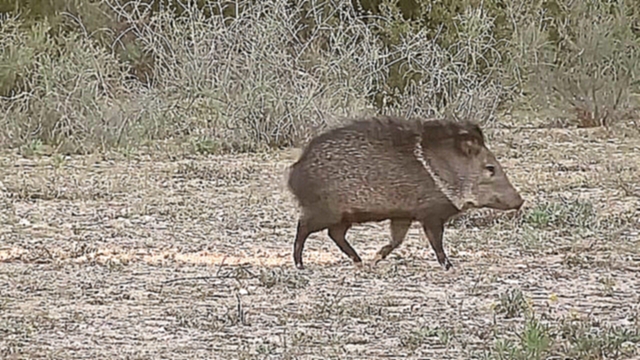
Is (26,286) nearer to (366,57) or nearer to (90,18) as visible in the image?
(366,57)

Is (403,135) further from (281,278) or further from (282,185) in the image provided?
(282,185)

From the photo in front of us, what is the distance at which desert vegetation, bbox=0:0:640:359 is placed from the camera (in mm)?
5590

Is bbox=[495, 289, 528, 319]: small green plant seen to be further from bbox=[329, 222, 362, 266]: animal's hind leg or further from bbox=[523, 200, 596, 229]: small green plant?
bbox=[523, 200, 596, 229]: small green plant

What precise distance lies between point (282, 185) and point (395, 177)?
2070 millimetres

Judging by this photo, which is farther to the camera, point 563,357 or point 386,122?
point 386,122

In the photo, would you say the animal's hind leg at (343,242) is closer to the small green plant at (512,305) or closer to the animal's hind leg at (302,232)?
the animal's hind leg at (302,232)

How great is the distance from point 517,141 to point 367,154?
7.44 m

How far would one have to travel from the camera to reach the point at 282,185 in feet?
28.8

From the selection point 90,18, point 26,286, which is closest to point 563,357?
point 26,286

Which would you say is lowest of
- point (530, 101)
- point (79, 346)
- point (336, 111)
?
point (530, 101)

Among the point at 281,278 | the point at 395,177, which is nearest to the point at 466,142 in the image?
the point at 395,177

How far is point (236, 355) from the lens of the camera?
5121 mm

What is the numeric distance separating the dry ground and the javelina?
30 centimetres

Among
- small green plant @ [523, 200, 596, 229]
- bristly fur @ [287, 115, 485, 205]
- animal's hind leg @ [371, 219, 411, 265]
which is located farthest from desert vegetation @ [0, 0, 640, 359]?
bristly fur @ [287, 115, 485, 205]
